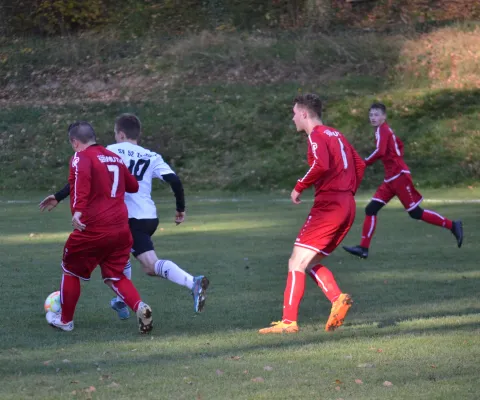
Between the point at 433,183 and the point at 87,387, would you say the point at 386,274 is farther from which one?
the point at 433,183

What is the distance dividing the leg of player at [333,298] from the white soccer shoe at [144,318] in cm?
129

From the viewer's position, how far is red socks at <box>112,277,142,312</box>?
788 cm

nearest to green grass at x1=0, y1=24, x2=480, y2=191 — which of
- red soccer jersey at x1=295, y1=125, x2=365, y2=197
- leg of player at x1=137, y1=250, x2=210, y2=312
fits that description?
leg of player at x1=137, y1=250, x2=210, y2=312

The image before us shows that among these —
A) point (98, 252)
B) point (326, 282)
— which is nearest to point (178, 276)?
point (98, 252)

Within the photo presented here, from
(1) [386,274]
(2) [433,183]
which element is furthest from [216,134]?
(1) [386,274]

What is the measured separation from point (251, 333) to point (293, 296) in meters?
0.42

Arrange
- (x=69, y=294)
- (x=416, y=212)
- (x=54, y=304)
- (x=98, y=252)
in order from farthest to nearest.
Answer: (x=416, y=212), (x=54, y=304), (x=69, y=294), (x=98, y=252)

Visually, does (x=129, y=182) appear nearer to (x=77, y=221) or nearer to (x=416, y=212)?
(x=77, y=221)

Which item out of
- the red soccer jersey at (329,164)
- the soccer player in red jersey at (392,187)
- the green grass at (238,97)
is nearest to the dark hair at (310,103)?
the red soccer jersey at (329,164)

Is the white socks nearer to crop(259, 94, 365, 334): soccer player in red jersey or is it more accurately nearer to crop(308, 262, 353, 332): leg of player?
crop(259, 94, 365, 334): soccer player in red jersey

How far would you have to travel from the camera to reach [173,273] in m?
8.53

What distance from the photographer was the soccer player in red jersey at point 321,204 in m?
7.77

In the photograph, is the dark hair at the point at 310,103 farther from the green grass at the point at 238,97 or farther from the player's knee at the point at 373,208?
the green grass at the point at 238,97

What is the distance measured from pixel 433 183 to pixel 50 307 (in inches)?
696
